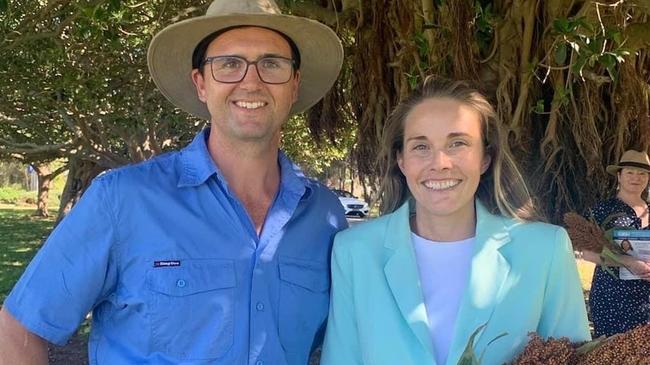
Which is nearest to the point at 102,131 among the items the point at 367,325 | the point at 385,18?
the point at 385,18

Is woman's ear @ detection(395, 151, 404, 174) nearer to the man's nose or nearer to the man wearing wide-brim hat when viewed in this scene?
the man wearing wide-brim hat

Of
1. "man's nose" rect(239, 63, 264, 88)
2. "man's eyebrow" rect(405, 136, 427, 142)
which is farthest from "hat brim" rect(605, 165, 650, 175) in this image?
"man's nose" rect(239, 63, 264, 88)

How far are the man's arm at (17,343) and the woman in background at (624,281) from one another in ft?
11.2

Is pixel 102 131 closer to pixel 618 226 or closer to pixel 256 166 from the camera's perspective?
pixel 618 226

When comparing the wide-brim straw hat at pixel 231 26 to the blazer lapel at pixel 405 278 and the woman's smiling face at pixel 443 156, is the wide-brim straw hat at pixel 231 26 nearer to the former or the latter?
the woman's smiling face at pixel 443 156

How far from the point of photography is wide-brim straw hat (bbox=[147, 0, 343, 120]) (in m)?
2.26

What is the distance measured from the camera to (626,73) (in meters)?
5.08

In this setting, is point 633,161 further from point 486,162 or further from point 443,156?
point 443,156

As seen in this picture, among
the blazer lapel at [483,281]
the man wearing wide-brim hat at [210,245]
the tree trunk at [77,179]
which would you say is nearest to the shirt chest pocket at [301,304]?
the man wearing wide-brim hat at [210,245]

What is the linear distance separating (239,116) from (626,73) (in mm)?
3726

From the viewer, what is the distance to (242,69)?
2.24 m

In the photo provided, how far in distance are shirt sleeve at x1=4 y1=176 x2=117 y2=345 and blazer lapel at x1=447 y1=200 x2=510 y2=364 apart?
99 cm

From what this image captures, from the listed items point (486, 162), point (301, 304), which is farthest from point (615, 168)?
point (301, 304)

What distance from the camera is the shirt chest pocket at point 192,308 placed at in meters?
2.08
